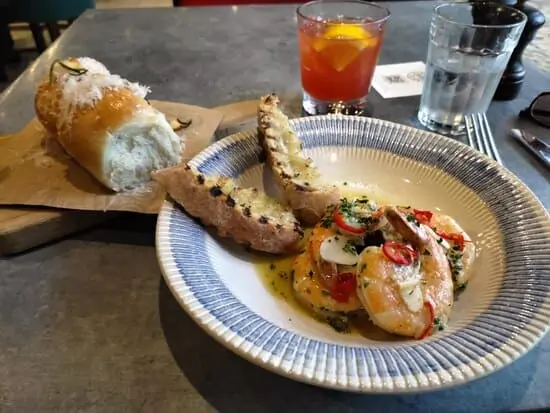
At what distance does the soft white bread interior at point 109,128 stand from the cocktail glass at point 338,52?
41 cm

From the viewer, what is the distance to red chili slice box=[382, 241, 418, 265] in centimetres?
73

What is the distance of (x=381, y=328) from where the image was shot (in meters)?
0.74

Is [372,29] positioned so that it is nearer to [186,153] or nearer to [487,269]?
[186,153]

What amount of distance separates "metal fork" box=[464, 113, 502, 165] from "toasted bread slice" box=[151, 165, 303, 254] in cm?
55

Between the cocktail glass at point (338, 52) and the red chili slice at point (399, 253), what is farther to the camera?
the cocktail glass at point (338, 52)

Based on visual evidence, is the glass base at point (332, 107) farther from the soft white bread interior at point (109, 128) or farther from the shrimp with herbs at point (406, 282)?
the shrimp with herbs at point (406, 282)

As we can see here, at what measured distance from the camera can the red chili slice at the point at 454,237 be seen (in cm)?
86

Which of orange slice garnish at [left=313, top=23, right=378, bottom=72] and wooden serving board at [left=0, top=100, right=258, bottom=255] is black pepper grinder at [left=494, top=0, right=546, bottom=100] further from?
wooden serving board at [left=0, top=100, right=258, bottom=255]

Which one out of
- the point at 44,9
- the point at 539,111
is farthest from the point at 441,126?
the point at 44,9

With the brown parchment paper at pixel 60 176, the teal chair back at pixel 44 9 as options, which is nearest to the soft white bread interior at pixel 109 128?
the brown parchment paper at pixel 60 176

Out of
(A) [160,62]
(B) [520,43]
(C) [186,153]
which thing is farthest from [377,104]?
(A) [160,62]

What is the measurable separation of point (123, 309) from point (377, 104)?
35.6 inches

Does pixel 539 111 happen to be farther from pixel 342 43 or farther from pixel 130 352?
pixel 130 352

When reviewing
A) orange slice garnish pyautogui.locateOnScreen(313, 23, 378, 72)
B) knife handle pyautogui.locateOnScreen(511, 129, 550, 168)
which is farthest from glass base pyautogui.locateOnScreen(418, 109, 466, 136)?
orange slice garnish pyautogui.locateOnScreen(313, 23, 378, 72)
